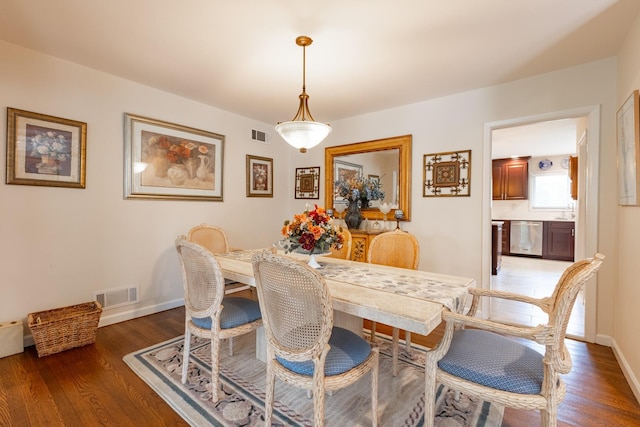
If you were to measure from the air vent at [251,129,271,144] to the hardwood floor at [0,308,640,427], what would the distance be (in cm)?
289

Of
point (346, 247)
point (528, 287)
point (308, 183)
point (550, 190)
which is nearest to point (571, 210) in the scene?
point (550, 190)

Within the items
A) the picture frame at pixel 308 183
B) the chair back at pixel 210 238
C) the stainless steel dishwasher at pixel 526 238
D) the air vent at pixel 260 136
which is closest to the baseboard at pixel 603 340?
the picture frame at pixel 308 183

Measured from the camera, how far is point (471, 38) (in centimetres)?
222

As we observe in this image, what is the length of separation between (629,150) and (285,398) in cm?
287

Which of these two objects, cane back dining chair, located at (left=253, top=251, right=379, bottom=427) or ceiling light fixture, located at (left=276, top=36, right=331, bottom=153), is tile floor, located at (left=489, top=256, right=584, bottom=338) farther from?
ceiling light fixture, located at (left=276, top=36, right=331, bottom=153)

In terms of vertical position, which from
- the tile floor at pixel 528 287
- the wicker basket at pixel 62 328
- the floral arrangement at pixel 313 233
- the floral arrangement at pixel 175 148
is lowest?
the tile floor at pixel 528 287

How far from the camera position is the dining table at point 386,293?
1.32m

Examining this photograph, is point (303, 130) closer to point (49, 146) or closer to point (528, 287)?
point (49, 146)

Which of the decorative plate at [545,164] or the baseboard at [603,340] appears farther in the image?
the decorative plate at [545,164]

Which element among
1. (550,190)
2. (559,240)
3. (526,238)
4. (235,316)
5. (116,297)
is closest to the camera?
(235,316)

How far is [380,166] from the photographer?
12.8 ft

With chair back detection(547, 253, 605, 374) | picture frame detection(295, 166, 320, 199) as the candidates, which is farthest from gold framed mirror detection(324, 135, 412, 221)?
chair back detection(547, 253, 605, 374)

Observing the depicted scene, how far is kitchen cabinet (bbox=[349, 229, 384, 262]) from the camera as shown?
3607mm

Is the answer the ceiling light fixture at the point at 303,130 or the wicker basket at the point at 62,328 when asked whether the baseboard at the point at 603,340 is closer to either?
the ceiling light fixture at the point at 303,130
